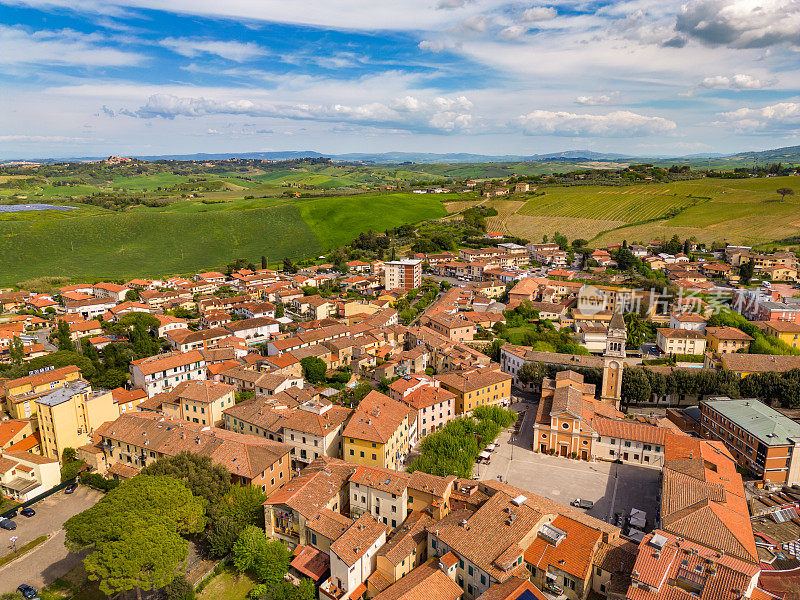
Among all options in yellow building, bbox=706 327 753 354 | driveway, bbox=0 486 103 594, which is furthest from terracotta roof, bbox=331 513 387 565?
yellow building, bbox=706 327 753 354

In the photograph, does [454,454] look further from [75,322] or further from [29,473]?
[75,322]

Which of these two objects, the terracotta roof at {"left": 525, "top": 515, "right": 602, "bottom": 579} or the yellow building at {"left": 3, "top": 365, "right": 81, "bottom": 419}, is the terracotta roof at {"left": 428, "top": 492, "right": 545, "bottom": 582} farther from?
the yellow building at {"left": 3, "top": 365, "right": 81, "bottom": 419}

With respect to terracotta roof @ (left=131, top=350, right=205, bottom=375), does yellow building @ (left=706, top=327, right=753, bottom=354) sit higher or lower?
lower

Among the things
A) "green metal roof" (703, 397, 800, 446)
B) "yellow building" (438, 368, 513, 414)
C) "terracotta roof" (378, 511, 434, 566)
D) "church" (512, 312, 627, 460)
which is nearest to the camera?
"terracotta roof" (378, 511, 434, 566)

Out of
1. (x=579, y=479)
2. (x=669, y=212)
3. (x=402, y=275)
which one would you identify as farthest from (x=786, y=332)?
(x=669, y=212)

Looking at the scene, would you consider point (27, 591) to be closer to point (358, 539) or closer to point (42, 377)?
point (358, 539)

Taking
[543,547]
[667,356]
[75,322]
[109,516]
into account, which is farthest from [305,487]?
[75,322]
